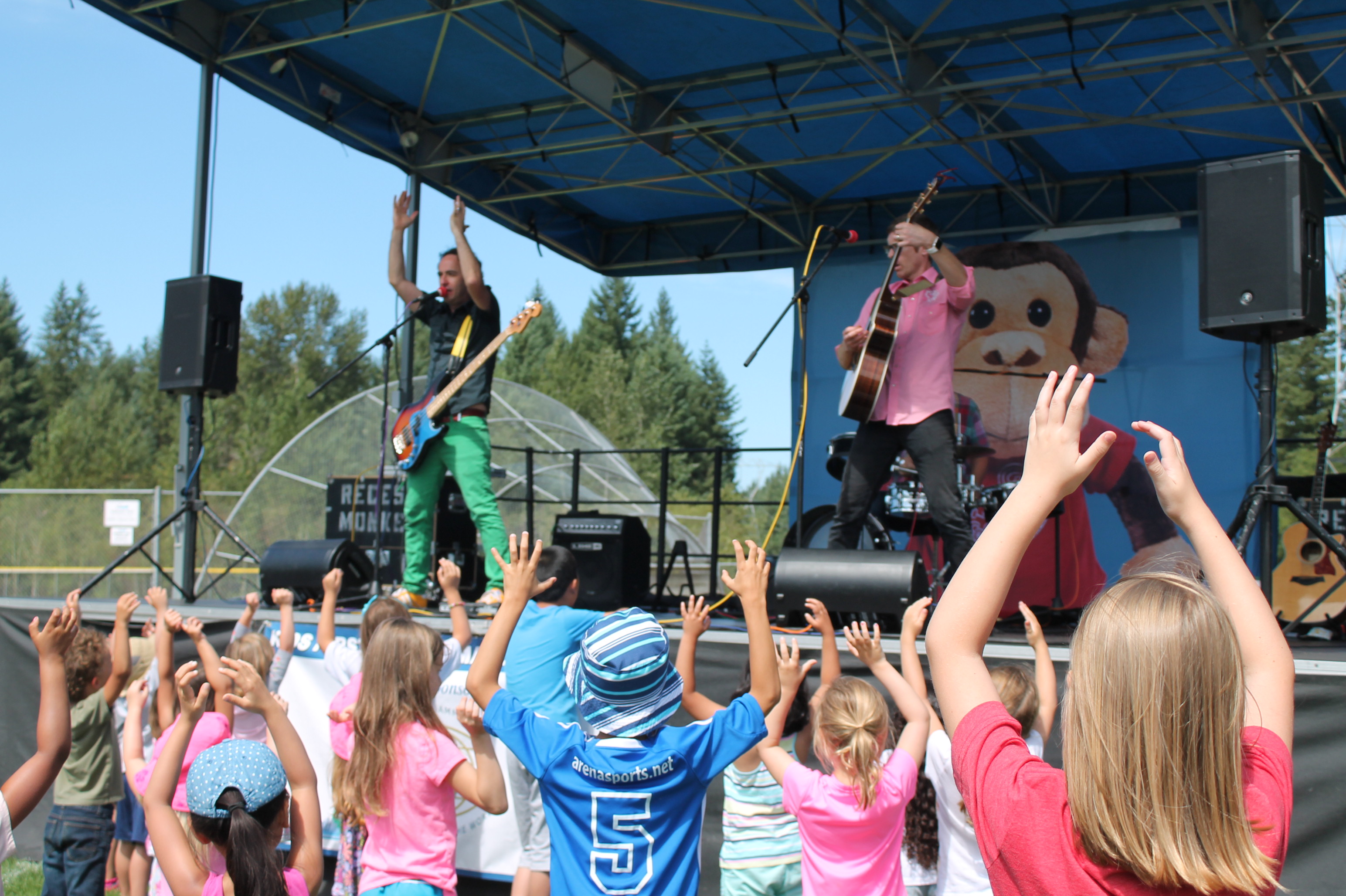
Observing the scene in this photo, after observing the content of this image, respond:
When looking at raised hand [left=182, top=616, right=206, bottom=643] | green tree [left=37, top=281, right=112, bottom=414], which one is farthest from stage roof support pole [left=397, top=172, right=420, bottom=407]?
green tree [left=37, top=281, right=112, bottom=414]

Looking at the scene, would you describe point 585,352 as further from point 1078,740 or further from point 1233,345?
point 1078,740

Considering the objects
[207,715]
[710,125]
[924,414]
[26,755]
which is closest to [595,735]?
[207,715]

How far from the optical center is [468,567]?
7.79 meters

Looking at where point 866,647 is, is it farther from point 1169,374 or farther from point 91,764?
point 1169,374

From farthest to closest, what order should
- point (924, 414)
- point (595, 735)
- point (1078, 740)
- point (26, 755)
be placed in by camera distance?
point (26, 755)
point (924, 414)
point (595, 735)
point (1078, 740)

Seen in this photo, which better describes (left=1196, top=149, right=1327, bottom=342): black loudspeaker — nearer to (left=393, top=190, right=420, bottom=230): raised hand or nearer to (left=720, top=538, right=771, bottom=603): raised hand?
(left=720, top=538, right=771, bottom=603): raised hand

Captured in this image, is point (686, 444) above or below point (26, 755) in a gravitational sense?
above

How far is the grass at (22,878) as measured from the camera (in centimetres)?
524

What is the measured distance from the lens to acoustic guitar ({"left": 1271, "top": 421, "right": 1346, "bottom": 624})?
→ 26.6ft

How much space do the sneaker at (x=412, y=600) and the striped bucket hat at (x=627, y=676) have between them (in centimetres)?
376

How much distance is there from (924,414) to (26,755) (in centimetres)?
508

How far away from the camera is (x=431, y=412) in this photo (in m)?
5.96

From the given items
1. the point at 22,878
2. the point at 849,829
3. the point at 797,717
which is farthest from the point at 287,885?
the point at 22,878

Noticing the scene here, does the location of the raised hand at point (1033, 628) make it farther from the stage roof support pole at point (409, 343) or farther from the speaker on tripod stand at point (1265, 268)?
the stage roof support pole at point (409, 343)
